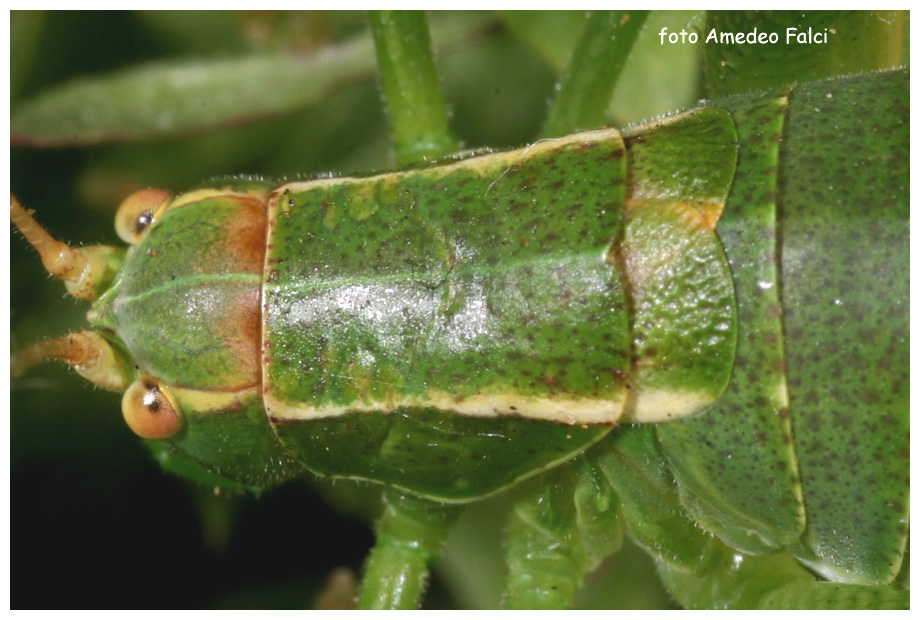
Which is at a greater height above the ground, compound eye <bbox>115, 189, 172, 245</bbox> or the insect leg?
compound eye <bbox>115, 189, 172, 245</bbox>

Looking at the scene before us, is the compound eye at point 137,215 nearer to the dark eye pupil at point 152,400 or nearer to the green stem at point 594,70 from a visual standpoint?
the dark eye pupil at point 152,400

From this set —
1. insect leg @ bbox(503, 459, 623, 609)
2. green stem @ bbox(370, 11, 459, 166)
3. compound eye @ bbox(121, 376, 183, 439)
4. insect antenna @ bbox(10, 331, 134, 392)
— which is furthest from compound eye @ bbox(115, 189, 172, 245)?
insect leg @ bbox(503, 459, 623, 609)

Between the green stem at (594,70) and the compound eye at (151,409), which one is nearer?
the compound eye at (151,409)

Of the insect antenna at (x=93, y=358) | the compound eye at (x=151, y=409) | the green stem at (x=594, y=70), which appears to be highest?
the green stem at (x=594, y=70)

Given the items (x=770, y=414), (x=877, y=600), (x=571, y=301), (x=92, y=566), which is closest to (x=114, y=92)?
(x=92, y=566)

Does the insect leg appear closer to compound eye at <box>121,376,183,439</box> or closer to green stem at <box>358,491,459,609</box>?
green stem at <box>358,491,459,609</box>

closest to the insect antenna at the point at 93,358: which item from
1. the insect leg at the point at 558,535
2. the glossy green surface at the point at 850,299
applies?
the insect leg at the point at 558,535
